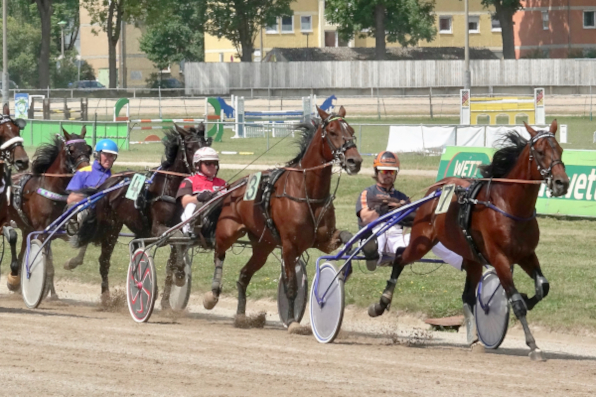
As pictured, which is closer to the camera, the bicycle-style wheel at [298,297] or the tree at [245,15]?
the bicycle-style wheel at [298,297]

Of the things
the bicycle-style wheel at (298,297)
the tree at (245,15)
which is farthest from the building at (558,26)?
the bicycle-style wheel at (298,297)

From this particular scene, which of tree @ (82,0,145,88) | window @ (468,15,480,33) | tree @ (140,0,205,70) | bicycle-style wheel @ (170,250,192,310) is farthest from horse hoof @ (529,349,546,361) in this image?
window @ (468,15,480,33)

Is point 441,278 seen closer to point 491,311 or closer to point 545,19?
point 491,311

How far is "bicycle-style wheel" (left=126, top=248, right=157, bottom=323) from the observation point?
9242mm

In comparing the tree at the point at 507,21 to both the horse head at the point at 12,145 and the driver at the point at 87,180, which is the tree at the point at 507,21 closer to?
the driver at the point at 87,180

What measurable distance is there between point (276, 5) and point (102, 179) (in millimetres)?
45574

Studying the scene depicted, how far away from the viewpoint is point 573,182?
1574 centimetres

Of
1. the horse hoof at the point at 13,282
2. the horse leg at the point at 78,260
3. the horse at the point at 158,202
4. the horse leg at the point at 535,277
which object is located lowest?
the horse hoof at the point at 13,282

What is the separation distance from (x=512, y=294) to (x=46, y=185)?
5.66m

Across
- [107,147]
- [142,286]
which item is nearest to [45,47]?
[107,147]

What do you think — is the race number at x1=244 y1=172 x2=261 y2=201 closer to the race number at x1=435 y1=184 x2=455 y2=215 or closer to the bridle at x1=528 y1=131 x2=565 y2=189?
the race number at x1=435 y1=184 x2=455 y2=215

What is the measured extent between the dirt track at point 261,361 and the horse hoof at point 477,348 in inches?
3.5

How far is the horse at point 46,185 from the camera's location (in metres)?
10.9

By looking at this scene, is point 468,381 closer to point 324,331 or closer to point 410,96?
point 324,331
